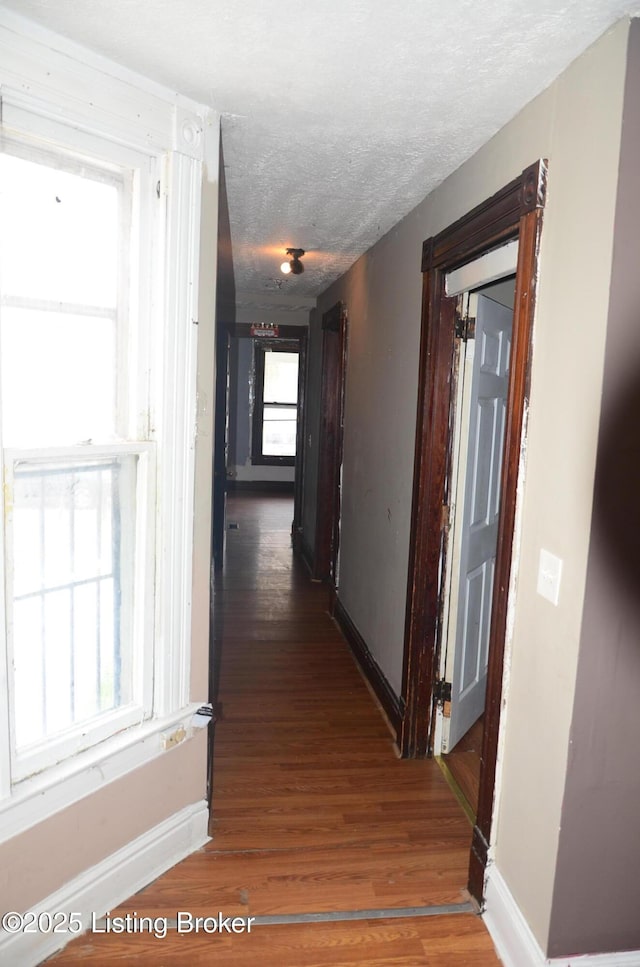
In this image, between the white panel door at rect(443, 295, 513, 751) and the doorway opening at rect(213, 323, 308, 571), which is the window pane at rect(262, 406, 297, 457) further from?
the white panel door at rect(443, 295, 513, 751)

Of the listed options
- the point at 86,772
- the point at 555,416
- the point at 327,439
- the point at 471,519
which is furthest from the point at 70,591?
the point at 327,439

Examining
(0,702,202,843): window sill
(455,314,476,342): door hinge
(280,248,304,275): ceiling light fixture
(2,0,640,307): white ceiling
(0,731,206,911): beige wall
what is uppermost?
(280,248,304,275): ceiling light fixture

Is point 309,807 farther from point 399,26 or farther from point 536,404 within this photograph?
point 399,26

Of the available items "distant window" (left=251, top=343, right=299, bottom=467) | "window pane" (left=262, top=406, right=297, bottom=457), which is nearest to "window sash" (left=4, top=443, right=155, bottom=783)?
"distant window" (left=251, top=343, right=299, bottom=467)

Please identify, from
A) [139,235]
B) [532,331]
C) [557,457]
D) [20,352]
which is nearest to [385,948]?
[557,457]

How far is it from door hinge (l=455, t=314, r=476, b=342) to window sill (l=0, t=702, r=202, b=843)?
73.6 inches

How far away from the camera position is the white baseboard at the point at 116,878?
1843mm

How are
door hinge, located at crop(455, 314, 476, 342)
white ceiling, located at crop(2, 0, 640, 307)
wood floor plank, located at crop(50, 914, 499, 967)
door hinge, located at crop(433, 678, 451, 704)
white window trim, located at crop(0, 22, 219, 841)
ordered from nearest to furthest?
white ceiling, located at crop(2, 0, 640, 307) < white window trim, located at crop(0, 22, 219, 841) < wood floor plank, located at crop(50, 914, 499, 967) < door hinge, located at crop(455, 314, 476, 342) < door hinge, located at crop(433, 678, 451, 704)

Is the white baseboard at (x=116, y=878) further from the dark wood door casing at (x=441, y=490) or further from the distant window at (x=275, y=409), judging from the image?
the distant window at (x=275, y=409)

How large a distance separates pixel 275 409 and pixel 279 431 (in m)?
0.38

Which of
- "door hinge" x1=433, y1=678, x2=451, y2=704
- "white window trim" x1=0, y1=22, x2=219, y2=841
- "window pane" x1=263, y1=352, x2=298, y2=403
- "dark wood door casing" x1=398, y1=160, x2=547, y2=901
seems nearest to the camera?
"white window trim" x1=0, y1=22, x2=219, y2=841

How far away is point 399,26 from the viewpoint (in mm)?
1604

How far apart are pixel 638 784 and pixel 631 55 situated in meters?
1.82

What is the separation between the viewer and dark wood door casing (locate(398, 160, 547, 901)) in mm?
2061
